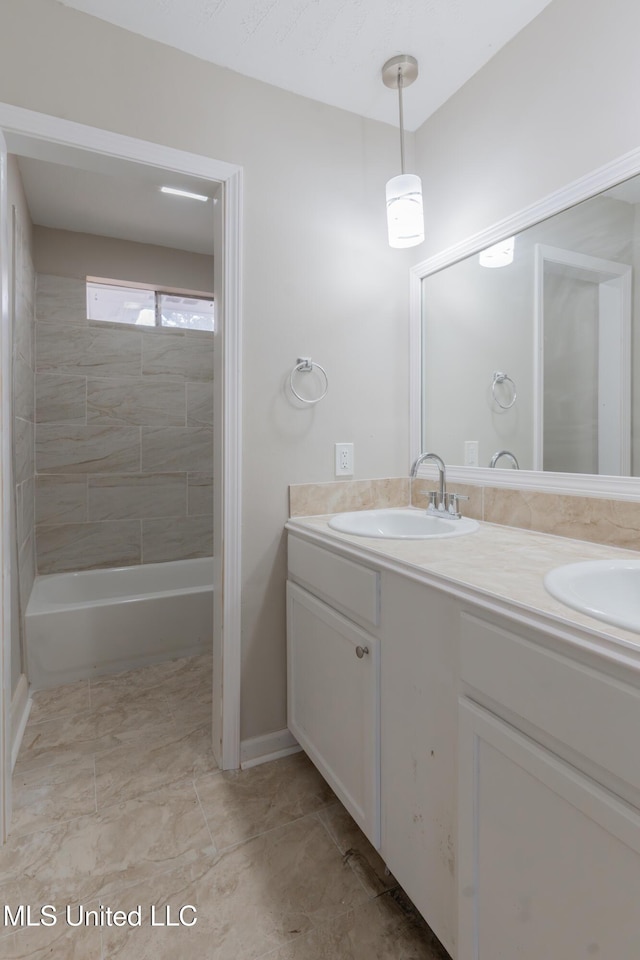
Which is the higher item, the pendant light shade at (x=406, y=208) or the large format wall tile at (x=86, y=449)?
the pendant light shade at (x=406, y=208)

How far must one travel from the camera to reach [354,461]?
1.88 m

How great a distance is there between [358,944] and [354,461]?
1.38m

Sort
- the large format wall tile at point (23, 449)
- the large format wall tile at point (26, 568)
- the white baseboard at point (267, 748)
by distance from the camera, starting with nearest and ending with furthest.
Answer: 1. the white baseboard at point (267, 748)
2. the large format wall tile at point (23, 449)
3. the large format wall tile at point (26, 568)

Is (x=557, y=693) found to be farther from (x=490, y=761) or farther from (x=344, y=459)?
(x=344, y=459)

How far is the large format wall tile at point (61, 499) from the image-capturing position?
9.26 feet

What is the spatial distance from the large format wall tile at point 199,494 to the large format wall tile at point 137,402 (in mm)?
382

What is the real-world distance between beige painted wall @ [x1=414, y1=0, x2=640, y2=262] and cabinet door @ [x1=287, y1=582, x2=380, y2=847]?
1.42 metres

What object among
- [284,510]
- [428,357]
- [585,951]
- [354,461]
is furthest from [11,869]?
[428,357]

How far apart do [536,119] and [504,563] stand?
4.44 feet

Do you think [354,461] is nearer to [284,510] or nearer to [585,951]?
[284,510]

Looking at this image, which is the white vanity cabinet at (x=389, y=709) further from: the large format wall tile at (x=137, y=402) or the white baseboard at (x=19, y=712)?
the large format wall tile at (x=137, y=402)

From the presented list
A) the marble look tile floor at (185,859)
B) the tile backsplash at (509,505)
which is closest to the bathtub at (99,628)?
the marble look tile floor at (185,859)

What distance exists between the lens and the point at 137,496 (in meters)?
3.10

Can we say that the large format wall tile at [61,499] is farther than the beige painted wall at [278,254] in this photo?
Yes
